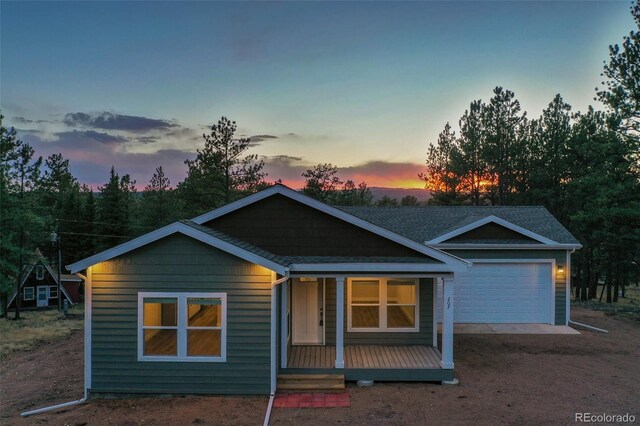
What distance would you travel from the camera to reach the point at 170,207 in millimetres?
33812

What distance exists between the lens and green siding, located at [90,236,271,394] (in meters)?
8.20

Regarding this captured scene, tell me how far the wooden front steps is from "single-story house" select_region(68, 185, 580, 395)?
7.6 inches

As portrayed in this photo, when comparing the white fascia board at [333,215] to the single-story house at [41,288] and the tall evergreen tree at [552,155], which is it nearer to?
the tall evergreen tree at [552,155]

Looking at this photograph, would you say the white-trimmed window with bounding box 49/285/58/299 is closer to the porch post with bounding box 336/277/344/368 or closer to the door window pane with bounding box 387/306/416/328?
the door window pane with bounding box 387/306/416/328

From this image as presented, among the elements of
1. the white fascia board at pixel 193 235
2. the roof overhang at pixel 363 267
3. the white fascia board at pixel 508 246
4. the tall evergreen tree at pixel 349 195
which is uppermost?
the tall evergreen tree at pixel 349 195

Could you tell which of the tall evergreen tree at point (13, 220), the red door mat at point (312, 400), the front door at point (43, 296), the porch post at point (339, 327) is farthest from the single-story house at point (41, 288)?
the porch post at point (339, 327)

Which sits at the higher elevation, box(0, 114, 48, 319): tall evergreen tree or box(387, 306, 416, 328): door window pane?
box(0, 114, 48, 319): tall evergreen tree

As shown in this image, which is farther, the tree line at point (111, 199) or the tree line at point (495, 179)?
Result: the tree line at point (111, 199)

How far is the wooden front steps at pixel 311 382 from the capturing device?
337 inches

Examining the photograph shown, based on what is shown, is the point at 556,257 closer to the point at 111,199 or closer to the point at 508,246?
the point at 508,246

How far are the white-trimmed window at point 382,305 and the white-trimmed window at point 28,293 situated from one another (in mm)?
34112

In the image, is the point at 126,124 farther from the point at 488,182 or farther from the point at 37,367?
the point at 488,182

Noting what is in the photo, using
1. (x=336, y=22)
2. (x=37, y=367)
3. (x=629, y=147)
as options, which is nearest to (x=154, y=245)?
(x=37, y=367)

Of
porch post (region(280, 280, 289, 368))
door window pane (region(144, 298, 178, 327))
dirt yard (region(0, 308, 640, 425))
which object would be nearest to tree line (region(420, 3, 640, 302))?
dirt yard (region(0, 308, 640, 425))
